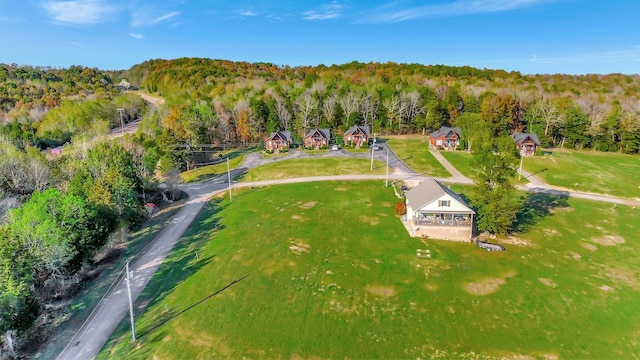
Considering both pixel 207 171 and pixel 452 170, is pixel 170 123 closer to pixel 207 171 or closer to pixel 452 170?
pixel 207 171

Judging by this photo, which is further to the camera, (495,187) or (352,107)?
(352,107)

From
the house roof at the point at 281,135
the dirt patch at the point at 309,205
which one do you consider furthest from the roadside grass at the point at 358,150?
the dirt patch at the point at 309,205

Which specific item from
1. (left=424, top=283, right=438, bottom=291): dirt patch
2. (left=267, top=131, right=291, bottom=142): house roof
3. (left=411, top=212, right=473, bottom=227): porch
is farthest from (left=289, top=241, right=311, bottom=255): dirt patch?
(left=267, top=131, right=291, bottom=142): house roof

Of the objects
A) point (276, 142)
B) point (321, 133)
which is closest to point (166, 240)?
point (276, 142)

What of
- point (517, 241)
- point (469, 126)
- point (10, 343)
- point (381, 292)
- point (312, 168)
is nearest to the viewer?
point (10, 343)

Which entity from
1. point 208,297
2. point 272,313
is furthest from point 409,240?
point 208,297

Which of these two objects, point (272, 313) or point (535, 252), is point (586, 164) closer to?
point (535, 252)

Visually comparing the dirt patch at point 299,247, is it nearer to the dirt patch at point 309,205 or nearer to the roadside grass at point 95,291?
the dirt patch at point 309,205
